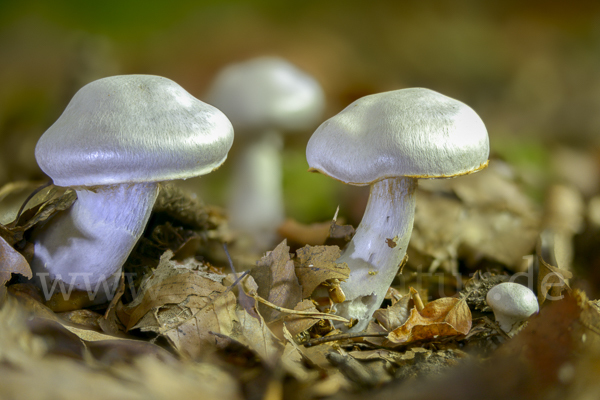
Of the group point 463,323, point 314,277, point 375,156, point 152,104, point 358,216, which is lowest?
point 358,216

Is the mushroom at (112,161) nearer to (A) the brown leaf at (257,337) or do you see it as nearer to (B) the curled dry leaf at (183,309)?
(B) the curled dry leaf at (183,309)

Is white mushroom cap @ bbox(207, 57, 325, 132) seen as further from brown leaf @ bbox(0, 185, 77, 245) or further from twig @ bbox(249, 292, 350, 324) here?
twig @ bbox(249, 292, 350, 324)

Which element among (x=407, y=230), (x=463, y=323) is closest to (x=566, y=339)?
(x=463, y=323)

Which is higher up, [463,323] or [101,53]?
[101,53]

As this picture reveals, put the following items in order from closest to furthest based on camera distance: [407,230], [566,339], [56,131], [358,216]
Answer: [566,339], [56,131], [407,230], [358,216]

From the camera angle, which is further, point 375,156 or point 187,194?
point 187,194

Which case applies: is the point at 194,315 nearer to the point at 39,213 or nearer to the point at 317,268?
the point at 317,268

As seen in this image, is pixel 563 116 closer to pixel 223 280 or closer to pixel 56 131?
pixel 223 280
